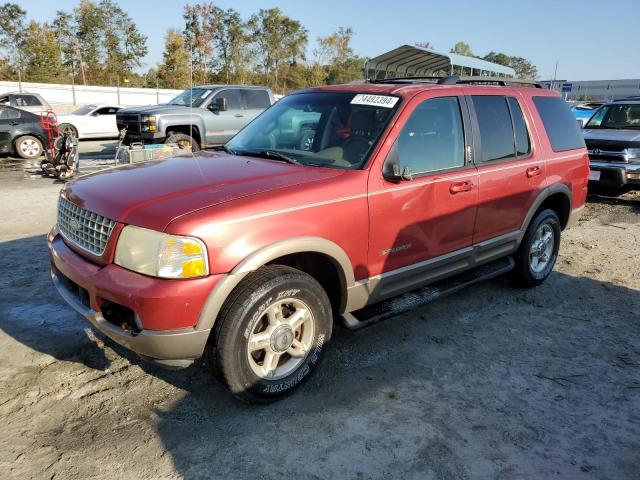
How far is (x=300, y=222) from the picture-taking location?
2.91 metres

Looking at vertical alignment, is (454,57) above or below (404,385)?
above

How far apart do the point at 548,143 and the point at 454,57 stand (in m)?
11.1

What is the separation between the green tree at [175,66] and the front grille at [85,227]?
3943 centimetres

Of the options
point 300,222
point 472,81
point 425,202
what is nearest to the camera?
point 300,222

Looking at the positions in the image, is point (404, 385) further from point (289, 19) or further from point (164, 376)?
point (289, 19)

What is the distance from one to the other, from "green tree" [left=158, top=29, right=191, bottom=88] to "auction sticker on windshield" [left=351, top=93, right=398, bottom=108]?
1538 inches

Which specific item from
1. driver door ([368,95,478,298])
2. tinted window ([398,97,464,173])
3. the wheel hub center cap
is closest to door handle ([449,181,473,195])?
driver door ([368,95,478,298])

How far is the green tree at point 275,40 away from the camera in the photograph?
166 feet

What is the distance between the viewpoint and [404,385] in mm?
3312

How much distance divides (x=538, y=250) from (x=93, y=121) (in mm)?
16452

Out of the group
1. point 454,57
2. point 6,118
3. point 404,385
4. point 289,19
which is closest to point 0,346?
point 404,385

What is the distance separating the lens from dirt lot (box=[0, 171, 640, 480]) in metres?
2.58

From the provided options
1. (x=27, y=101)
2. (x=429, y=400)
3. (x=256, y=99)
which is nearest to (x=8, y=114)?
(x=27, y=101)

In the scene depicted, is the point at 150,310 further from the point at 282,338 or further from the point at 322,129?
the point at 322,129
